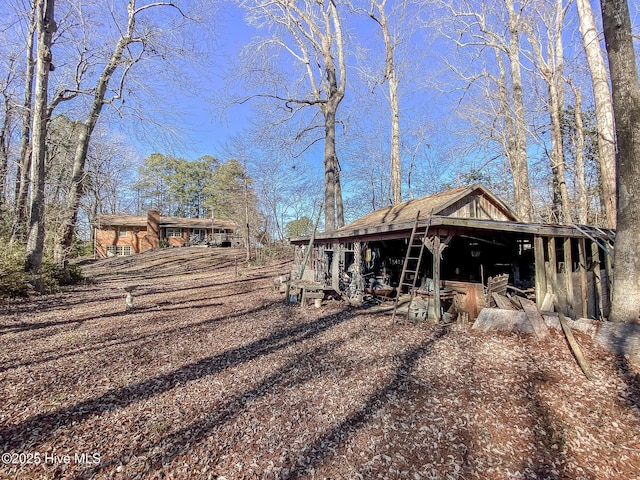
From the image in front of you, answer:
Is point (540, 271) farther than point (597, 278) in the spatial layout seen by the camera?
No

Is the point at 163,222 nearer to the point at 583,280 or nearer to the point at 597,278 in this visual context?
the point at 583,280

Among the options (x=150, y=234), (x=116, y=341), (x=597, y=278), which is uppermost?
(x=150, y=234)

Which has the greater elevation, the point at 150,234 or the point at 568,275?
the point at 150,234

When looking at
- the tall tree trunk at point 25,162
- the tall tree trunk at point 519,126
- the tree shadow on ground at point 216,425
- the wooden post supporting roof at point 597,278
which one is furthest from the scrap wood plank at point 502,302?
the tall tree trunk at point 25,162

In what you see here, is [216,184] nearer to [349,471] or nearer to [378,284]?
[378,284]

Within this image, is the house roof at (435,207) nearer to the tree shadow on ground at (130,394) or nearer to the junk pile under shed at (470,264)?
the junk pile under shed at (470,264)

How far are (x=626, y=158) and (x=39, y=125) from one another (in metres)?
15.5

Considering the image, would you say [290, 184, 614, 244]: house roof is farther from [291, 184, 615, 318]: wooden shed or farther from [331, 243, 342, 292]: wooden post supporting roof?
[331, 243, 342, 292]: wooden post supporting roof

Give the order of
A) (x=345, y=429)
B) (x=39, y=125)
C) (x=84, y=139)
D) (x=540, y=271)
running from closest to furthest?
(x=345, y=429) < (x=540, y=271) < (x=39, y=125) < (x=84, y=139)

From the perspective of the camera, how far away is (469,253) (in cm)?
1205

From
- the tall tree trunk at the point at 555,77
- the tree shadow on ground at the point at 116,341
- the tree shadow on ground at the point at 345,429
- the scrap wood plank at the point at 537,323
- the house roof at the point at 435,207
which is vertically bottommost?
the tree shadow on ground at the point at 345,429

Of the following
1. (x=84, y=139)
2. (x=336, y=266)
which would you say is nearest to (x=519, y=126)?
(x=336, y=266)

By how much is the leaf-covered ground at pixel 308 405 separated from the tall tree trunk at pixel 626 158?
113 centimetres

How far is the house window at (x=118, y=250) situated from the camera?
32.6 meters
